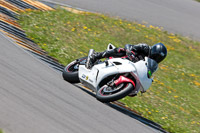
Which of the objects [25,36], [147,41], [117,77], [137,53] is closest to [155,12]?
[147,41]

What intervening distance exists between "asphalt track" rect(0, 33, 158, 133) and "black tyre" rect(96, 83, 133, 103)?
177 mm

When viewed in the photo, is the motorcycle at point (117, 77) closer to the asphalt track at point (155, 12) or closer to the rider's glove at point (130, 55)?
the rider's glove at point (130, 55)

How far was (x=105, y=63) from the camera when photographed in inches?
286

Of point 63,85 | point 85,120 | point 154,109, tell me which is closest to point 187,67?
point 154,109

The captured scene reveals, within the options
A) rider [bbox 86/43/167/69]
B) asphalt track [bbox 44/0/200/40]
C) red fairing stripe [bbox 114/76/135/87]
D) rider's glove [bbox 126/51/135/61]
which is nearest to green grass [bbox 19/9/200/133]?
asphalt track [bbox 44/0/200/40]

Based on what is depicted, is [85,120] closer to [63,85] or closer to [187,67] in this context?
[63,85]

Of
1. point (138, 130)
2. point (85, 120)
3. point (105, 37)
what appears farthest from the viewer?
point (105, 37)

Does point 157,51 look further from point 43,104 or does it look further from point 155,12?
point 155,12

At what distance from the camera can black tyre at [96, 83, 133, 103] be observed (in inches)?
255

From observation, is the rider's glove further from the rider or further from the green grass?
the green grass

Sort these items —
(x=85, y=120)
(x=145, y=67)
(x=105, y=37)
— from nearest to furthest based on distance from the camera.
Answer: (x=85, y=120), (x=145, y=67), (x=105, y=37)

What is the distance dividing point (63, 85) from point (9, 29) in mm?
3600

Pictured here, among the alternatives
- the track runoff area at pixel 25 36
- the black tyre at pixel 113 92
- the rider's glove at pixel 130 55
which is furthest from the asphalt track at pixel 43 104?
the rider's glove at pixel 130 55

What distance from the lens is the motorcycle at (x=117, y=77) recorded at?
6.76 metres
